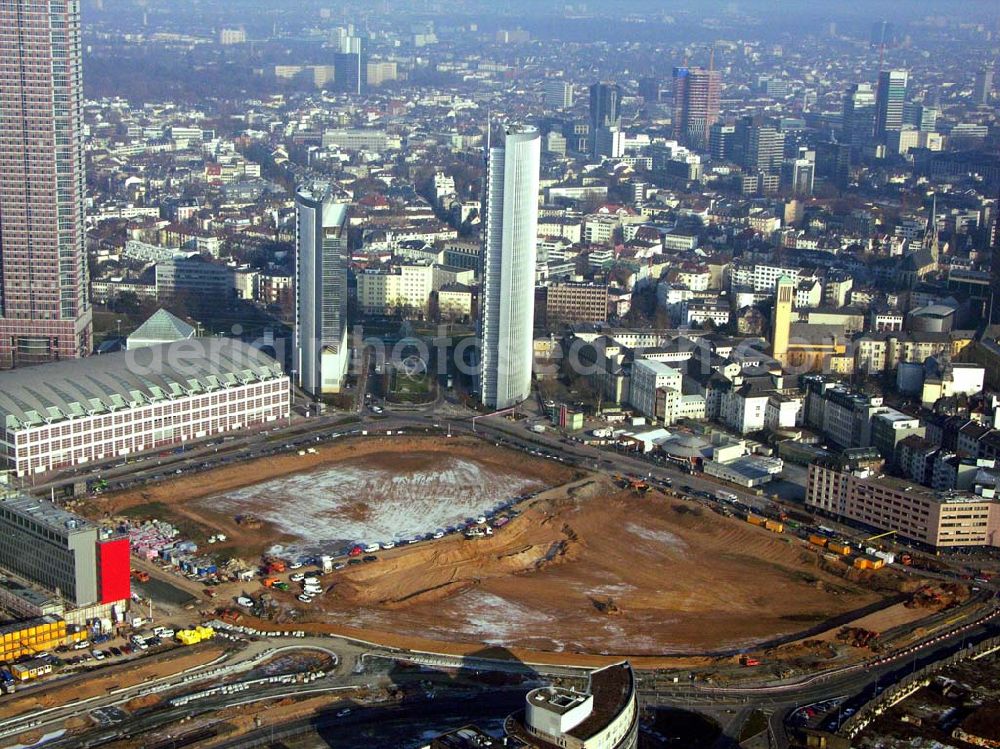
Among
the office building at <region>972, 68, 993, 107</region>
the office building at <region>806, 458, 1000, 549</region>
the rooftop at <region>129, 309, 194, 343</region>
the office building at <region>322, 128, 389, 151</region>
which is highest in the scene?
the office building at <region>972, 68, 993, 107</region>

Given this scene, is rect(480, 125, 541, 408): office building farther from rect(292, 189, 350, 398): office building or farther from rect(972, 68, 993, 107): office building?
rect(972, 68, 993, 107): office building

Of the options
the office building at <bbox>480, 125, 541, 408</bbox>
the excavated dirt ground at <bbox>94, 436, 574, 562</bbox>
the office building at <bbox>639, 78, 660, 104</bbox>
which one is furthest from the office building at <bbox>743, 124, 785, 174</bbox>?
the excavated dirt ground at <bbox>94, 436, 574, 562</bbox>

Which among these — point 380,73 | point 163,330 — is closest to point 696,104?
point 380,73

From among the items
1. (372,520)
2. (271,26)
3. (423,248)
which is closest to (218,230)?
(423,248)

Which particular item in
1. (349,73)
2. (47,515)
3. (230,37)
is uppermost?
(230,37)

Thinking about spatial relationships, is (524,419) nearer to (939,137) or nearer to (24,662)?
(24,662)

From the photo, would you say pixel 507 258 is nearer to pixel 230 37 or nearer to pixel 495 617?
pixel 495 617
